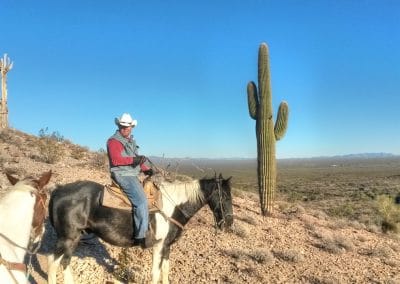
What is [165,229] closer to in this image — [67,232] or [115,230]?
[115,230]

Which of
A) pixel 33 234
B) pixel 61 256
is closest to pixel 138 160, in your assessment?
pixel 61 256

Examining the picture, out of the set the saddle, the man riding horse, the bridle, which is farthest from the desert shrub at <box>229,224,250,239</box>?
the bridle

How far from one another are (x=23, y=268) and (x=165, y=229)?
134 inches

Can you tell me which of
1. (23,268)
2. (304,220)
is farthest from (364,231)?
(23,268)

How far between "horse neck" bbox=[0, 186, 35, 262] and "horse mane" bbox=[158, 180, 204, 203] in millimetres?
3587

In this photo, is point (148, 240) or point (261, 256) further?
point (261, 256)

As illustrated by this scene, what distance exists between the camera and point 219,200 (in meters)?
7.67

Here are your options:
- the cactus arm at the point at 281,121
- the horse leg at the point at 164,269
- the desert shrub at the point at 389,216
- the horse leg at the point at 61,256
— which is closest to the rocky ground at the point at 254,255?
the horse leg at the point at 164,269

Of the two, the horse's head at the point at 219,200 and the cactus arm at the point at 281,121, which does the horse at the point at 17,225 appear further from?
the cactus arm at the point at 281,121

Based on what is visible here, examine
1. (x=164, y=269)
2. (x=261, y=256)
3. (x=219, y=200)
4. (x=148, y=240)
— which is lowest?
(x=261, y=256)

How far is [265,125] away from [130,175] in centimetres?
862

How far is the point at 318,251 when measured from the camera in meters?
10.5

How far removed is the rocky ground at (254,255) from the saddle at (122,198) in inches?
56.6

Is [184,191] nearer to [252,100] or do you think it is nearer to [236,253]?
[236,253]
